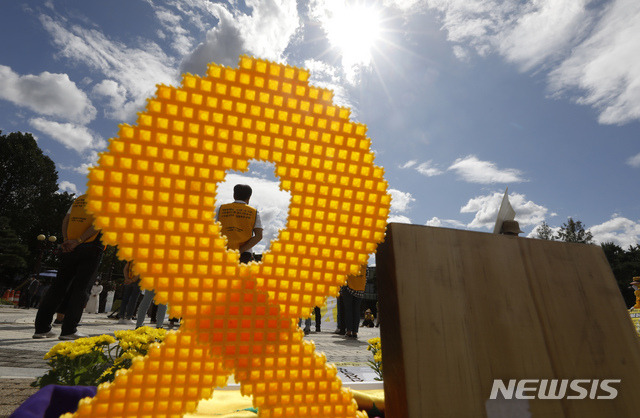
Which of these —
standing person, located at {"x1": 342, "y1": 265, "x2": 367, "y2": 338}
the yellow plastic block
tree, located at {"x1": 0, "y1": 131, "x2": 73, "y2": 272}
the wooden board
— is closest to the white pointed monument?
the wooden board

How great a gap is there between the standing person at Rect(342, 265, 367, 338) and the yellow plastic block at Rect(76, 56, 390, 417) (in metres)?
4.47

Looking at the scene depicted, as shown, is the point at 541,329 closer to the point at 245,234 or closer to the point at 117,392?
the point at 117,392

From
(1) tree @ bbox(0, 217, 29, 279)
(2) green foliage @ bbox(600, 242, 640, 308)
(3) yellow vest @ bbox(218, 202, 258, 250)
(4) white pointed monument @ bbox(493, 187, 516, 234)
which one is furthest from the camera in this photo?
(2) green foliage @ bbox(600, 242, 640, 308)

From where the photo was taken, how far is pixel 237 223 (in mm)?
3217

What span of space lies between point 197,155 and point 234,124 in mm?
156

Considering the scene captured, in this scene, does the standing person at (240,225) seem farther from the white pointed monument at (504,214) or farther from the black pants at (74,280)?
the white pointed monument at (504,214)

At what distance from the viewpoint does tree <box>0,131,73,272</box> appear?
32031 millimetres

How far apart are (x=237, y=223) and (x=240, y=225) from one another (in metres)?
0.03

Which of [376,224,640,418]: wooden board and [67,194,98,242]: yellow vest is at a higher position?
[67,194,98,242]: yellow vest

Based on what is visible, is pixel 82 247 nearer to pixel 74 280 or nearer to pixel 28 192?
pixel 74 280

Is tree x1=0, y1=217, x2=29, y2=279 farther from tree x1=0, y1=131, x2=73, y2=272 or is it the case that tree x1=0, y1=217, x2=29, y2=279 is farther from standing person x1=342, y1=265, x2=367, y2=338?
standing person x1=342, y1=265, x2=367, y2=338

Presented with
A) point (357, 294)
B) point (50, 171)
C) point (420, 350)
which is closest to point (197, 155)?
point (420, 350)

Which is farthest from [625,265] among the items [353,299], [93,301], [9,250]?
[9,250]

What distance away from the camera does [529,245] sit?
4.97 ft
